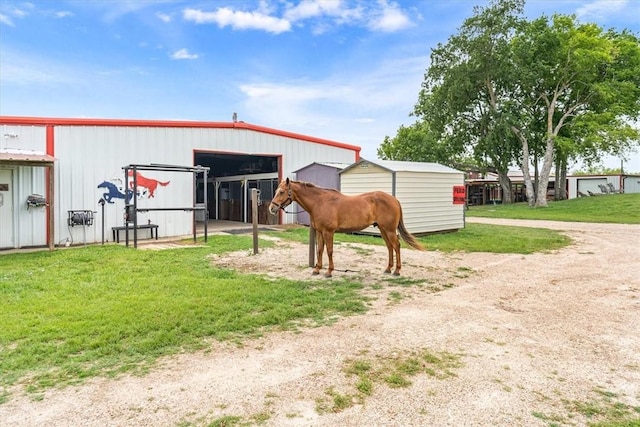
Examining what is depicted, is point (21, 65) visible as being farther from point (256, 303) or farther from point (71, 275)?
point (256, 303)

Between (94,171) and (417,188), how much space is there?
879 centimetres

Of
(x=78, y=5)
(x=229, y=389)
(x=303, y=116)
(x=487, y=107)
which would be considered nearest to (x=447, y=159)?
(x=487, y=107)

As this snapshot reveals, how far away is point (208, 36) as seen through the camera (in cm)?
1333

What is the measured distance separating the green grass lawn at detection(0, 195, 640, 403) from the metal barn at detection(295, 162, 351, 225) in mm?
6680

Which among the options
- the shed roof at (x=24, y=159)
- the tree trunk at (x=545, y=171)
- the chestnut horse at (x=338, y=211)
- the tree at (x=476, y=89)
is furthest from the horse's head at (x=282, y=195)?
the tree trunk at (x=545, y=171)

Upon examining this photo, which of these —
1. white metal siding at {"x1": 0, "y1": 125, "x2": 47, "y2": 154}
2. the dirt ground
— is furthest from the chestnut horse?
white metal siding at {"x1": 0, "y1": 125, "x2": 47, "y2": 154}

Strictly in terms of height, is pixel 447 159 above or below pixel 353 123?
below

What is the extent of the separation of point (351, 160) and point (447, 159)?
577 inches

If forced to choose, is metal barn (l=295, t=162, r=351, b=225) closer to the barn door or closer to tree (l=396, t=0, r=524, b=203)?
the barn door

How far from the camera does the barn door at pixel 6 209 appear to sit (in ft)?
31.4

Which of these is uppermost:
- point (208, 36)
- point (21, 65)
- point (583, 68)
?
point (583, 68)

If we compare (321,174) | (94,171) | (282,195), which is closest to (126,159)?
(94,171)

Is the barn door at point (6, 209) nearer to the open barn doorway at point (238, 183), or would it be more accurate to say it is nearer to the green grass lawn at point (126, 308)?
the green grass lawn at point (126, 308)

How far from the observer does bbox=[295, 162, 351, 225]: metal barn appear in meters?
14.3
